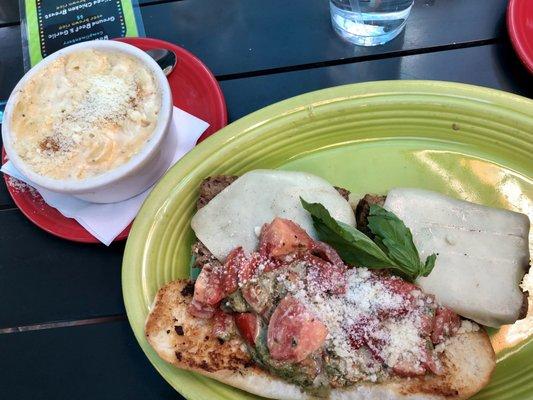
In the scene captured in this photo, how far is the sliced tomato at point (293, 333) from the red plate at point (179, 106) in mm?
802

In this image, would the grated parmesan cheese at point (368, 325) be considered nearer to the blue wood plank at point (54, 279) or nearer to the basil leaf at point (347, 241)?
the basil leaf at point (347, 241)

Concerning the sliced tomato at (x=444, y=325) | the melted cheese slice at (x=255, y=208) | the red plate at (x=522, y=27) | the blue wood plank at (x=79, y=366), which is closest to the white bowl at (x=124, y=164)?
the melted cheese slice at (x=255, y=208)

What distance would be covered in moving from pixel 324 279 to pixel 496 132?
873 mm

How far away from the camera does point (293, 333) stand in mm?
1636

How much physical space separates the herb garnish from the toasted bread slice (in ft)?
0.98

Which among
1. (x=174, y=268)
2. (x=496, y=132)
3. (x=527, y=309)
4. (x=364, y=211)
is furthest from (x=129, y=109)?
(x=527, y=309)

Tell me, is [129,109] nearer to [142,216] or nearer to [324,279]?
[142,216]

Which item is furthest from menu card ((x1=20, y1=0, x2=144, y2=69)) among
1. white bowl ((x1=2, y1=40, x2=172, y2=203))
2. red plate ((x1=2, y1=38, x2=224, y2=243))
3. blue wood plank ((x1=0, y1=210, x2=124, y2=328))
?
blue wood plank ((x1=0, y1=210, x2=124, y2=328))

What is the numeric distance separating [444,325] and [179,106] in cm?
141

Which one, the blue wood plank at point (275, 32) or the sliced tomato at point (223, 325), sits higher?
the blue wood plank at point (275, 32)

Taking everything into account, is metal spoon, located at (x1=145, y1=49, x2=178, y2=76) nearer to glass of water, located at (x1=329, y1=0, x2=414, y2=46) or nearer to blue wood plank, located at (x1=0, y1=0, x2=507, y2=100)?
blue wood plank, located at (x1=0, y1=0, x2=507, y2=100)

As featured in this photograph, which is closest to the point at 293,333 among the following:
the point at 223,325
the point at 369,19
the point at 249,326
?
the point at 249,326

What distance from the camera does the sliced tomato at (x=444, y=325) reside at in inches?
67.8

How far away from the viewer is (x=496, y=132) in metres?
2.00
